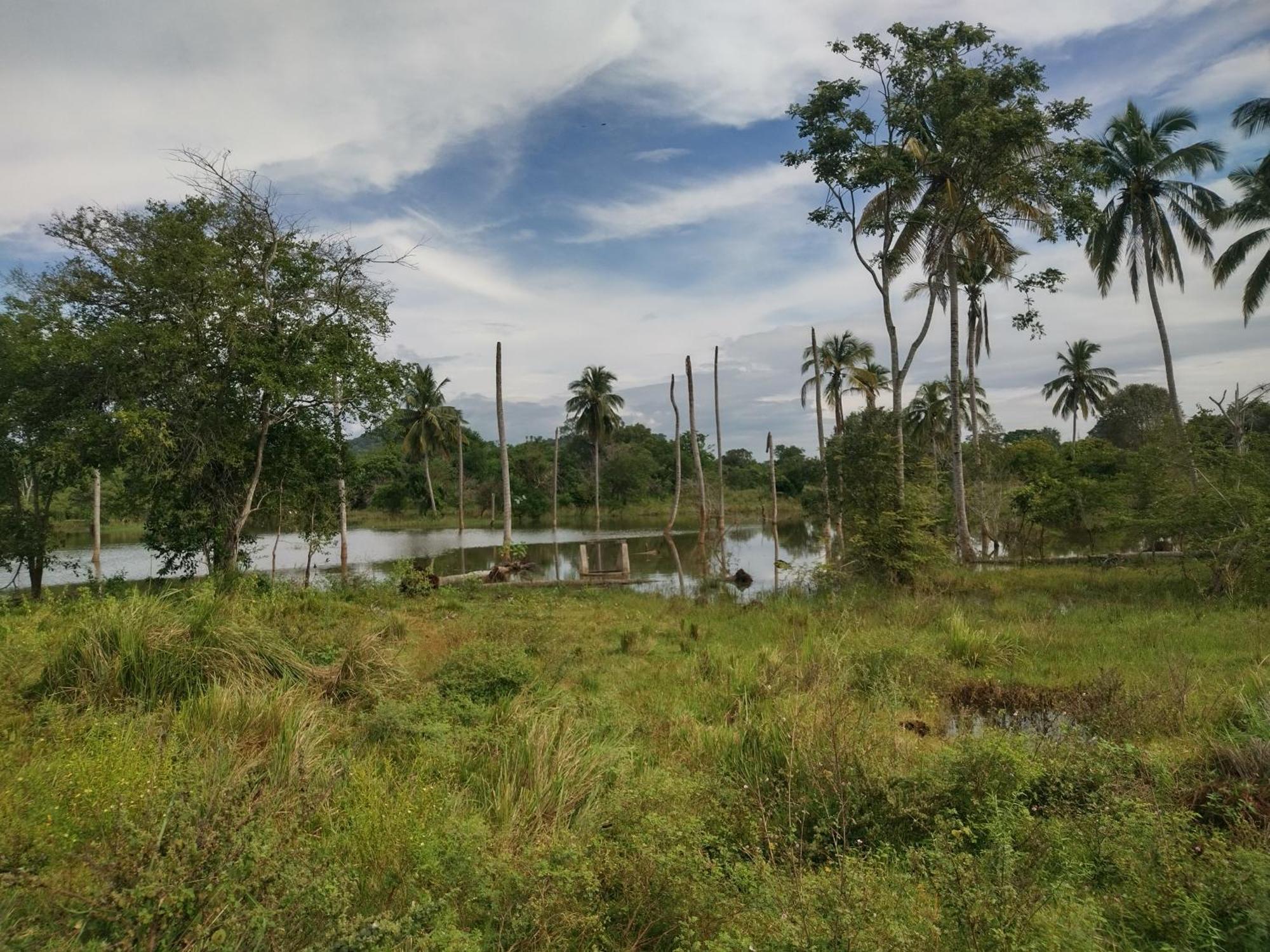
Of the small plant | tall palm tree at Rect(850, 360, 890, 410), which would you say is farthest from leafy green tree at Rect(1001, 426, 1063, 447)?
the small plant

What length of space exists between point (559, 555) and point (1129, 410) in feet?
146

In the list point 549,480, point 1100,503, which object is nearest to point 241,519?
point 1100,503

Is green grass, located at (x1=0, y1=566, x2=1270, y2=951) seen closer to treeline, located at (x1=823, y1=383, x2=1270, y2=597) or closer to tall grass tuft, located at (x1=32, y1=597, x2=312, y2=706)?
tall grass tuft, located at (x1=32, y1=597, x2=312, y2=706)

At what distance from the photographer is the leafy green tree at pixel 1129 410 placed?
48812 mm

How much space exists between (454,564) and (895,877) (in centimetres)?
2525

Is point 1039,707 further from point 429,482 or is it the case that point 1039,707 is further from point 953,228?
point 429,482

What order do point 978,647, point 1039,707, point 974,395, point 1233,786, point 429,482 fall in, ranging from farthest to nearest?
point 429,482
point 974,395
point 978,647
point 1039,707
point 1233,786

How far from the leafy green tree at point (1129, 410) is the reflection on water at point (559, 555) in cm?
2447

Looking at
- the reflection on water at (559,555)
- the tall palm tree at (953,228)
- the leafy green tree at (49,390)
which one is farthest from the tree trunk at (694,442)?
the leafy green tree at (49,390)

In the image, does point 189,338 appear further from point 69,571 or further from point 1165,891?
point 69,571

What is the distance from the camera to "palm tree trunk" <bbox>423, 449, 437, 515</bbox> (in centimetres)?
4847

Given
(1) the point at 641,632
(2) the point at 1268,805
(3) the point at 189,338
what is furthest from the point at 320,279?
(2) the point at 1268,805

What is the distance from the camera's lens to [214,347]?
13.5 metres

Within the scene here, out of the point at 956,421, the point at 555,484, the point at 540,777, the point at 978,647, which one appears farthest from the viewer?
the point at 555,484
